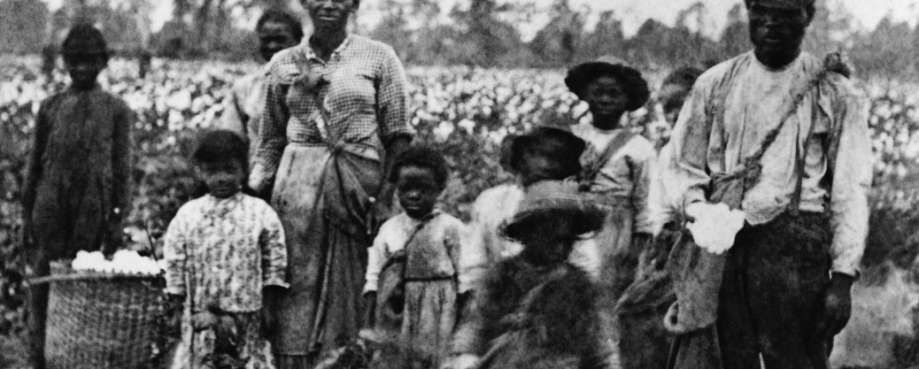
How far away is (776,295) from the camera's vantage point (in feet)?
23.7

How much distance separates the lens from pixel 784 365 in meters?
7.23

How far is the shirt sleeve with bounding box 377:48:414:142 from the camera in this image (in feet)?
30.5

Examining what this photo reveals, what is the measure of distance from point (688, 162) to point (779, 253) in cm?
56

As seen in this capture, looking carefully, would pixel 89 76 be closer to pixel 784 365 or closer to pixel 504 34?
pixel 504 34

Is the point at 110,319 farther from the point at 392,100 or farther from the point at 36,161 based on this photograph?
the point at 36,161

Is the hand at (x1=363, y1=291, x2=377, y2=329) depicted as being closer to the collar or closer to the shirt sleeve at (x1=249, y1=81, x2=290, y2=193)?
the shirt sleeve at (x1=249, y1=81, x2=290, y2=193)

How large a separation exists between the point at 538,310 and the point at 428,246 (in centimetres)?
215

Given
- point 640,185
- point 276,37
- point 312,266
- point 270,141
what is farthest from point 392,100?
point 276,37

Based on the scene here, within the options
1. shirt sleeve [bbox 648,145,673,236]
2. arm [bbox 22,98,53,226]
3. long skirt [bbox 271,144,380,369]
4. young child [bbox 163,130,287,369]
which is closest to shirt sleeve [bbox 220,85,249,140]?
long skirt [bbox 271,144,380,369]

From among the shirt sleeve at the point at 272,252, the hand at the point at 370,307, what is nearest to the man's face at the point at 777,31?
the hand at the point at 370,307

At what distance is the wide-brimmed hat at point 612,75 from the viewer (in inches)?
393

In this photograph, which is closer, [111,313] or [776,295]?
[776,295]

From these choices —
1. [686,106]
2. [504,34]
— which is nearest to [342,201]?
[686,106]

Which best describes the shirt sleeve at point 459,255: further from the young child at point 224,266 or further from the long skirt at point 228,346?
the long skirt at point 228,346
